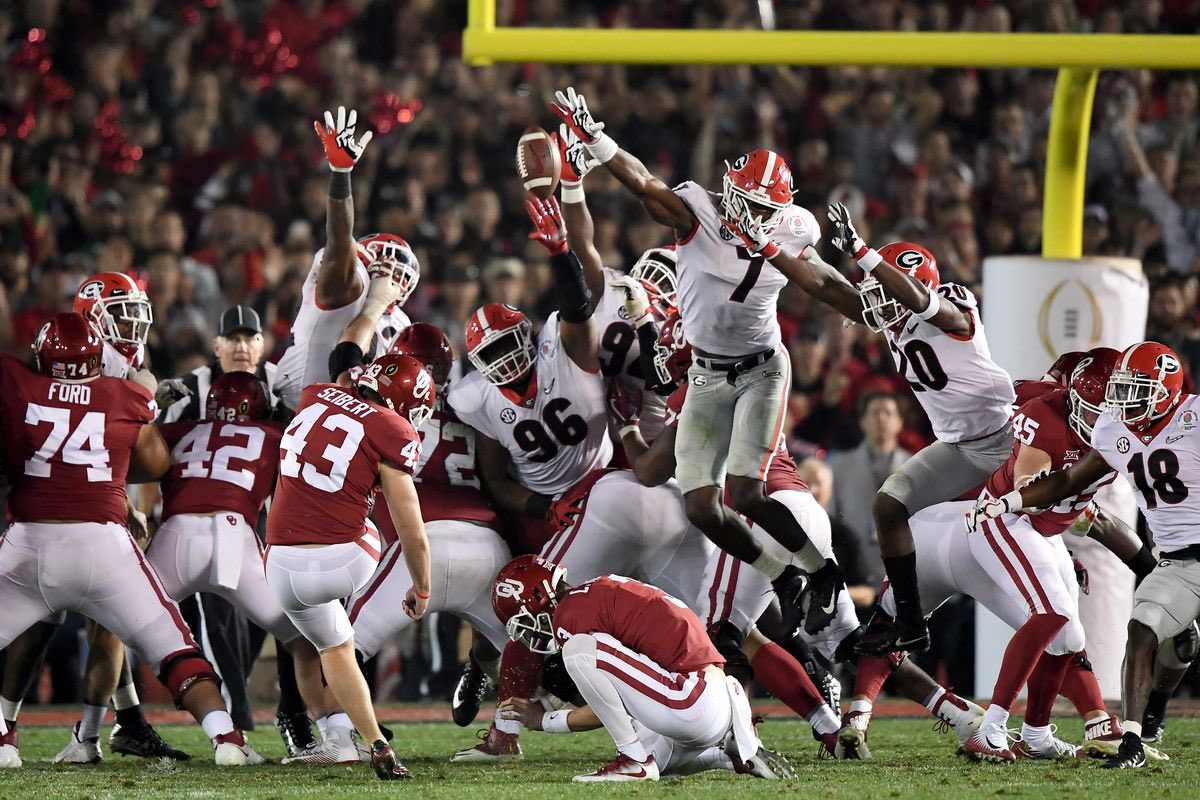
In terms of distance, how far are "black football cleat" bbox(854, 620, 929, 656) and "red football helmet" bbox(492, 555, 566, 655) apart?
130 cm

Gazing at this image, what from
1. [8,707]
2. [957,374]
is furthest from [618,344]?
[8,707]

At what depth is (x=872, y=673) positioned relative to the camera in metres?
6.69

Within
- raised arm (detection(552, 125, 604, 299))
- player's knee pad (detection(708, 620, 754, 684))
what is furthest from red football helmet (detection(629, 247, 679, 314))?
player's knee pad (detection(708, 620, 754, 684))

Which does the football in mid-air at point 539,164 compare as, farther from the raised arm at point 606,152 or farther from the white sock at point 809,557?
the white sock at point 809,557

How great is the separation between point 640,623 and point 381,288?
2.56 m

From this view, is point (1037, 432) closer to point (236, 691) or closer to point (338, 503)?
point (338, 503)

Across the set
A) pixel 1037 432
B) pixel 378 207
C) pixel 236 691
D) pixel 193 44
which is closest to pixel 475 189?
pixel 378 207

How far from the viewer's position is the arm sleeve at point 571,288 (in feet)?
23.0

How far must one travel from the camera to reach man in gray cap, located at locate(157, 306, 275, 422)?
761 cm

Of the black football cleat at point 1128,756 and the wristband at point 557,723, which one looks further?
the wristband at point 557,723

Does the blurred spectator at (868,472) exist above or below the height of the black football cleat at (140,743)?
above

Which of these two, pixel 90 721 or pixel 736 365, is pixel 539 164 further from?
pixel 90 721

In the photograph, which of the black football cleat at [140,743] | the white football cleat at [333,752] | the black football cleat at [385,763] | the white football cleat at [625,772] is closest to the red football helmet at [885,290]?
the white football cleat at [625,772]

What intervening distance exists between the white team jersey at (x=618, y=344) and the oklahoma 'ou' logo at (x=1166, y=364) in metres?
2.09
